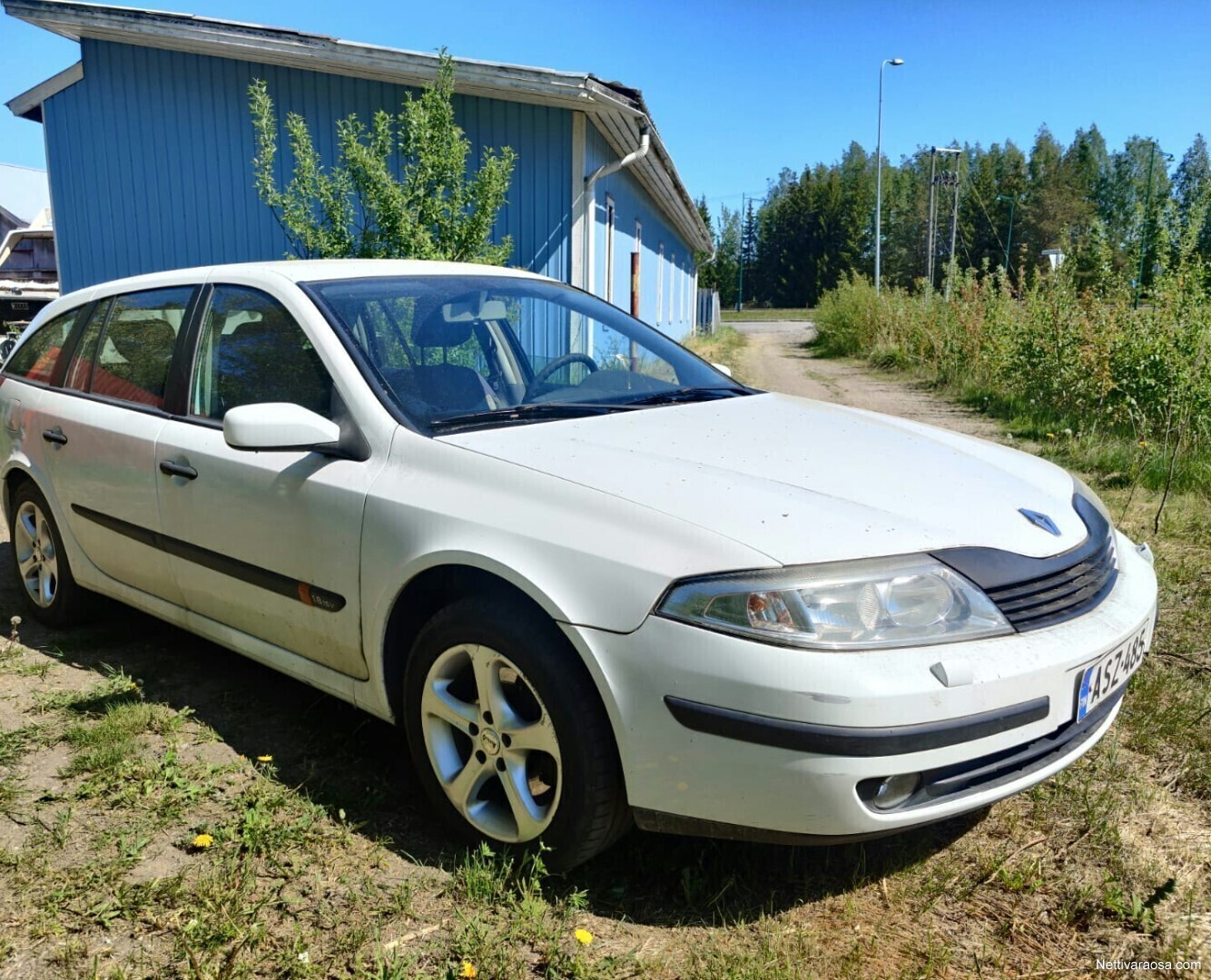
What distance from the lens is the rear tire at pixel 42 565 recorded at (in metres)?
4.09

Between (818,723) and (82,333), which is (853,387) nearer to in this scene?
(82,333)

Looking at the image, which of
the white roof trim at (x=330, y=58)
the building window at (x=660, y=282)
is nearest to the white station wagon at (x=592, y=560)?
the white roof trim at (x=330, y=58)

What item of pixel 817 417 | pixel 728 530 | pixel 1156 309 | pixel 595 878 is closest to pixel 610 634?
pixel 728 530

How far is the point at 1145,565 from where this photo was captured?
9.11 ft

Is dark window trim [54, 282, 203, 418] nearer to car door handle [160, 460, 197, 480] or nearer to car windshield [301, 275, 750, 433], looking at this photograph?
car door handle [160, 460, 197, 480]

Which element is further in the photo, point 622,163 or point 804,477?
point 622,163

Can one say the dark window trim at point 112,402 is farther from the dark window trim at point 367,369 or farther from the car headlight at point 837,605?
the car headlight at point 837,605

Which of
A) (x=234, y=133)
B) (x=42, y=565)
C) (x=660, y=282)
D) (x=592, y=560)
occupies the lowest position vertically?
(x=42, y=565)

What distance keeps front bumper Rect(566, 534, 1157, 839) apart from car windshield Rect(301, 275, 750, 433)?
987 millimetres

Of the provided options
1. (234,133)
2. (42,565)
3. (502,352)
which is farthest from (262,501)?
(234,133)

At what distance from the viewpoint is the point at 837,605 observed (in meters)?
1.96

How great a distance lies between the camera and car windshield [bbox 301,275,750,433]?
9.20 feet

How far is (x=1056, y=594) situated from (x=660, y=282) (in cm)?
1827

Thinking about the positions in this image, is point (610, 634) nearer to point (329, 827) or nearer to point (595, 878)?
point (595, 878)
